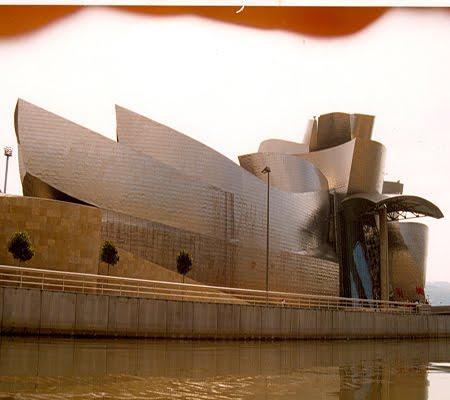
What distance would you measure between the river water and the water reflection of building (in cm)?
1144

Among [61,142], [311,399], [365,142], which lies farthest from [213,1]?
[365,142]

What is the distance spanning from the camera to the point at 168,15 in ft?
55.0

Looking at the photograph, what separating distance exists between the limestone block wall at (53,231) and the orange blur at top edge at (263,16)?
5.81m

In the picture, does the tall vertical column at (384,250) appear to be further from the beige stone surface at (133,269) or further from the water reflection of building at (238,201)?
the beige stone surface at (133,269)

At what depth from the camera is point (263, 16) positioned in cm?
1614

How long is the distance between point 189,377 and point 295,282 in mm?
31877

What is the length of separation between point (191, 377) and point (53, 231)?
13842 mm

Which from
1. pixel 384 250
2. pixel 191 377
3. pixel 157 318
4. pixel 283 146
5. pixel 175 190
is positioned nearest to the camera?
pixel 191 377

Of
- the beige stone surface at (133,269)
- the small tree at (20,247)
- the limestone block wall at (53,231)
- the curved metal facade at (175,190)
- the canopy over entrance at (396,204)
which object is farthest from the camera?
the canopy over entrance at (396,204)

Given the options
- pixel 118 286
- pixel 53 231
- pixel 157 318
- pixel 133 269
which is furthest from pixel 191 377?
pixel 133 269

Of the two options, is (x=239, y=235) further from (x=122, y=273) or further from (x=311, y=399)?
(x=311, y=399)

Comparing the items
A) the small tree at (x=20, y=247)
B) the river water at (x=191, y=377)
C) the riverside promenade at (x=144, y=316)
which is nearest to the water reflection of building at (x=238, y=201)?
the small tree at (x=20, y=247)

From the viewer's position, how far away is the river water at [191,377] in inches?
209

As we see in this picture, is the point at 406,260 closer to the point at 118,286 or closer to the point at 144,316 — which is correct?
the point at 118,286
